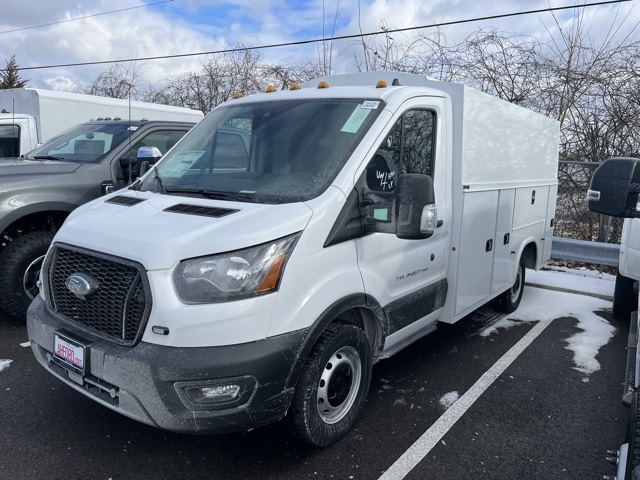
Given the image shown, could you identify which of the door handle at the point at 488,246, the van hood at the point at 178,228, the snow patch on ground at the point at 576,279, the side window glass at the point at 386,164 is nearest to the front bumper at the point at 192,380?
the van hood at the point at 178,228

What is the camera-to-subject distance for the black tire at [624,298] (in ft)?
18.7

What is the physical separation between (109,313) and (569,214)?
8.51 meters

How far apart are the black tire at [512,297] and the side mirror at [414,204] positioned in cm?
→ 310

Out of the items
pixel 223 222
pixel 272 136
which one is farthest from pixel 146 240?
pixel 272 136

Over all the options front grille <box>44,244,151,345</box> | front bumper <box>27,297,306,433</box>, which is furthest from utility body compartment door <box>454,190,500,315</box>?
front grille <box>44,244,151,345</box>

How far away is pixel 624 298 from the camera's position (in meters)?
5.73

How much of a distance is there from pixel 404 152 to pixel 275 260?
1.43 m

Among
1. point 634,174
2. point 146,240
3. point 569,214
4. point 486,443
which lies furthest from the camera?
point 569,214

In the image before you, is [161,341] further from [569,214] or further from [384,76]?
[569,214]

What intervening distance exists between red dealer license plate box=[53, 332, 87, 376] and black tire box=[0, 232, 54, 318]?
221 cm

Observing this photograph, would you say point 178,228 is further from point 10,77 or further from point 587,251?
point 10,77

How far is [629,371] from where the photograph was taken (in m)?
3.32

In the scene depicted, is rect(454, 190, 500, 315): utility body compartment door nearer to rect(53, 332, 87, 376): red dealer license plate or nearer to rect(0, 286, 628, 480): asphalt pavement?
rect(0, 286, 628, 480): asphalt pavement

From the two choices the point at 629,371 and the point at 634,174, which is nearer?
the point at 634,174
